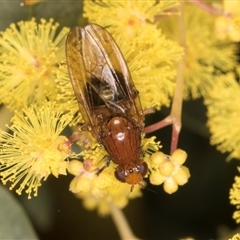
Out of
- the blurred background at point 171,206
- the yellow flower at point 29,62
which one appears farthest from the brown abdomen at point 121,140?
the blurred background at point 171,206

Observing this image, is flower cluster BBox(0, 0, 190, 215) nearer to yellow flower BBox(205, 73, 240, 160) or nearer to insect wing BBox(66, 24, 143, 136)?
insect wing BBox(66, 24, 143, 136)

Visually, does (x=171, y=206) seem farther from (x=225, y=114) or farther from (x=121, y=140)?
(x=121, y=140)

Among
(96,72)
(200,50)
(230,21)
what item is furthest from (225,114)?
(96,72)

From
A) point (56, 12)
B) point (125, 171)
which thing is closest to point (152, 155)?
point (125, 171)

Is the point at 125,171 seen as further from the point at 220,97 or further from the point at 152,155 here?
the point at 220,97

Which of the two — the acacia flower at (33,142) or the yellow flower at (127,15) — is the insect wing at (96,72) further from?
the yellow flower at (127,15)

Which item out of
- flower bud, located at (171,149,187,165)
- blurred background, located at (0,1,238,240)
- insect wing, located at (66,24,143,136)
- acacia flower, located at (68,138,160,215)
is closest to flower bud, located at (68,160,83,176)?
acacia flower, located at (68,138,160,215)

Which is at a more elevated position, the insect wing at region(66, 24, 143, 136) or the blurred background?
the insect wing at region(66, 24, 143, 136)
